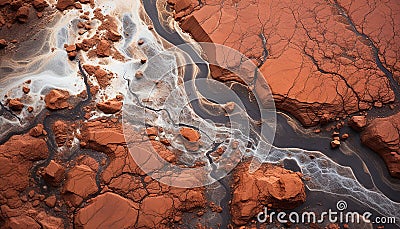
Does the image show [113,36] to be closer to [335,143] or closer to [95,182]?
[95,182]

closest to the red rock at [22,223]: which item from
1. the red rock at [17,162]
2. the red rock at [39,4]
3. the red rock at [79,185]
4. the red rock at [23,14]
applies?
the red rock at [17,162]

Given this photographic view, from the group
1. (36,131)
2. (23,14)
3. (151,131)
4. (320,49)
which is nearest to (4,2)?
(23,14)

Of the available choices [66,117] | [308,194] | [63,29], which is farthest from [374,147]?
[63,29]

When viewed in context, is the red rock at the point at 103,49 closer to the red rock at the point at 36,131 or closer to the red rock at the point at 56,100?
the red rock at the point at 56,100

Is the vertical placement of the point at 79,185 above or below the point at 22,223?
above

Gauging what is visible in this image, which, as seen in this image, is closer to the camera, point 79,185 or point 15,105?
point 79,185

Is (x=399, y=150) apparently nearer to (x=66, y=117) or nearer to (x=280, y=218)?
(x=280, y=218)

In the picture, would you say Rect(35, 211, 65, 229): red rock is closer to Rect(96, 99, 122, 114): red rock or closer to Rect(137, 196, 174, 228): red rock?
Rect(137, 196, 174, 228): red rock

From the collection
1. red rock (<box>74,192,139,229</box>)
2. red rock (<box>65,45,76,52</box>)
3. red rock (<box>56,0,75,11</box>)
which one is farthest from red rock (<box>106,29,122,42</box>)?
red rock (<box>74,192,139,229</box>)
